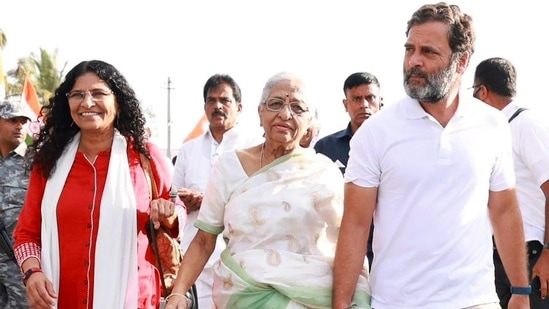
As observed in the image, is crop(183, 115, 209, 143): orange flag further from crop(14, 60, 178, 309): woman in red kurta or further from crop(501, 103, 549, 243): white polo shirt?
crop(14, 60, 178, 309): woman in red kurta

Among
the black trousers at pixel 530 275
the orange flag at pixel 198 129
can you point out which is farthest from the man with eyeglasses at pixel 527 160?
the orange flag at pixel 198 129

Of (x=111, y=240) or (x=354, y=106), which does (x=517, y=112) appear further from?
(x=111, y=240)

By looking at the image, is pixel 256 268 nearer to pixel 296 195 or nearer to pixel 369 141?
pixel 296 195

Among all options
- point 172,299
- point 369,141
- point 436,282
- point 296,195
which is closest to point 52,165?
point 172,299

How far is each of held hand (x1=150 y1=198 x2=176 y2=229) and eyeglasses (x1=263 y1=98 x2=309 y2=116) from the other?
0.74 meters

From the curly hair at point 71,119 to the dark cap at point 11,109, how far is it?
2.53m

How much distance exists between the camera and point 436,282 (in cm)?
385

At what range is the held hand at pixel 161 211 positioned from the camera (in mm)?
4449

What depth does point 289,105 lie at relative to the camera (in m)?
4.23

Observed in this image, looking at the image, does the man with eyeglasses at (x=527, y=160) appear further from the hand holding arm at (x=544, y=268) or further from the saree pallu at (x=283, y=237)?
the saree pallu at (x=283, y=237)

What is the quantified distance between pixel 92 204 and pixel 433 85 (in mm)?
1832

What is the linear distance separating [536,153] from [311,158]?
2147 mm

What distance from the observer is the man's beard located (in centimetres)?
396

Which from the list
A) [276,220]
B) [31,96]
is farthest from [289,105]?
[31,96]
